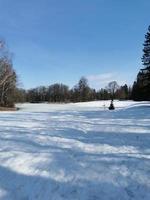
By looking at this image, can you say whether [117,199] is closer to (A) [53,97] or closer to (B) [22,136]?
(B) [22,136]

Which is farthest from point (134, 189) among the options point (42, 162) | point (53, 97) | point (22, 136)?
point (53, 97)

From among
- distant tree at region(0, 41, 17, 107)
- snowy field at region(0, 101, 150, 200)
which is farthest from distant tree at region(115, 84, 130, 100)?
snowy field at region(0, 101, 150, 200)

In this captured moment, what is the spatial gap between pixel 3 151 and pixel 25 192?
303 centimetres

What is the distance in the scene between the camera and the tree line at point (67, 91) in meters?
50.1

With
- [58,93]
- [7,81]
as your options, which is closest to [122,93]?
[58,93]

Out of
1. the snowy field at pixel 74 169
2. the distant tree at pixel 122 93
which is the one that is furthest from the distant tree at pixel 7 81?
the distant tree at pixel 122 93

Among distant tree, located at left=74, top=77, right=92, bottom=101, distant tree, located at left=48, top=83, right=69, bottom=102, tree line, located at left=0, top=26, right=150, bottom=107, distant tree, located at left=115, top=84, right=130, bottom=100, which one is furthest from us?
distant tree, located at left=48, top=83, right=69, bottom=102

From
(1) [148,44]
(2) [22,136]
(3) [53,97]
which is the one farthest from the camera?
(3) [53,97]

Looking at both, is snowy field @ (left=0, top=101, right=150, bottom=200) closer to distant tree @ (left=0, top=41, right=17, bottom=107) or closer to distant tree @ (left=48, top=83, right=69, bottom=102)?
distant tree @ (left=0, top=41, right=17, bottom=107)

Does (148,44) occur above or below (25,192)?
above

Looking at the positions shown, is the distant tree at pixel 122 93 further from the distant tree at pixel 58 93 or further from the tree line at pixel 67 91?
the distant tree at pixel 58 93

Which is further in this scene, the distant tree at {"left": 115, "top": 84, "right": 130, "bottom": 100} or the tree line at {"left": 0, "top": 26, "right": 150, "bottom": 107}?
the distant tree at {"left": 115, "top": 84, "right": 130, "bottom": 100}

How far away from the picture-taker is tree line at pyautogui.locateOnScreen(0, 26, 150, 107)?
5009cm

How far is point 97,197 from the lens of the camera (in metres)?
5.32
